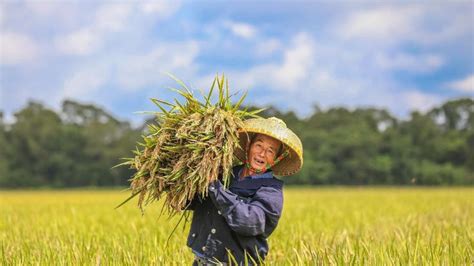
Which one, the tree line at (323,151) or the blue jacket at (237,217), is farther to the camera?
the tree line at (323,151)

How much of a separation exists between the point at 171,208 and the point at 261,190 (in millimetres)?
565

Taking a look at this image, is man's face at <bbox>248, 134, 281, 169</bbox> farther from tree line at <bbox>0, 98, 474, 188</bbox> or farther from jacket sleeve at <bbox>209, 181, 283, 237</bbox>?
tree line at <bbox>0, 98, 474, 188</bbox>

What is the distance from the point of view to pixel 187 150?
3.36 m

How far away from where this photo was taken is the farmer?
3.30 meters

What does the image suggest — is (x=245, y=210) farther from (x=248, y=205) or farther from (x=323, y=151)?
(x=323, y=151)

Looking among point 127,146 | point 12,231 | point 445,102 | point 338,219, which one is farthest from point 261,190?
point 445,102

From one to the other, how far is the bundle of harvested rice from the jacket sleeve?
0.10m

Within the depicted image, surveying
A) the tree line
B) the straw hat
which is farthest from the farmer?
the tree line

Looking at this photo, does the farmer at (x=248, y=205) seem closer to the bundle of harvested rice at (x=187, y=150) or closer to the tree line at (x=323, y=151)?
the bundle of harvested rice at (x=187, y=150)

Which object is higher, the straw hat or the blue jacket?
the straw hat

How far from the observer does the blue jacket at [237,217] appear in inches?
129

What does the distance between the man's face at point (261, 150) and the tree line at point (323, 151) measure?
48923mm

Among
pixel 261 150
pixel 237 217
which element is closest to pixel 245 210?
pixel 237 217

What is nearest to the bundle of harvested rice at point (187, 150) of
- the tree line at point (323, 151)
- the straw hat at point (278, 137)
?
the straw hat at point (278, 137)
